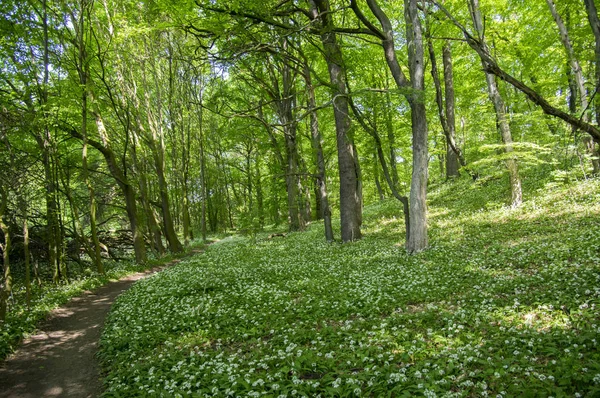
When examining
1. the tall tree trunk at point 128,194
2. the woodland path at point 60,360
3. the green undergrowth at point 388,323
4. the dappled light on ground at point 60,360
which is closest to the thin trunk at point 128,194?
the tall tree trunk at point 128,194

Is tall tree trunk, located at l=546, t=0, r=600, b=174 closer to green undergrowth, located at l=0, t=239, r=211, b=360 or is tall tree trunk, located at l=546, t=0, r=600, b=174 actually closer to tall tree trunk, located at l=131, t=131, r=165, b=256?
green undergrowth, located at l=0, t=239, r=211, b=360

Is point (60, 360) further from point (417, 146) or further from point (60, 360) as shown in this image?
point (417, 146)

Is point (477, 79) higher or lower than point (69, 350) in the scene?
higher

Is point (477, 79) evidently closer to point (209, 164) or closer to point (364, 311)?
point (364, 311)

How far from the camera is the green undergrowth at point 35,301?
342 inches

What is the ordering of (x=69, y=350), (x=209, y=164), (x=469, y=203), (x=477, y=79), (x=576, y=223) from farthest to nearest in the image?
(x=209, y=164) < (x=477, y=79) < (x=469, y=203) < (x=576, y=223) < (x=69, y=350)

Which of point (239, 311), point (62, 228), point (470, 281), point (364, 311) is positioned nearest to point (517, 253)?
point (470, 281)

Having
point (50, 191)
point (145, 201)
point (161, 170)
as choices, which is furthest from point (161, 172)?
point (50, 191)

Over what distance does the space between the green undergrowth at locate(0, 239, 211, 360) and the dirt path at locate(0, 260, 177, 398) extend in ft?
0.77

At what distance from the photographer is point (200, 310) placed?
9.27 metres

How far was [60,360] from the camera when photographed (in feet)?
25.3

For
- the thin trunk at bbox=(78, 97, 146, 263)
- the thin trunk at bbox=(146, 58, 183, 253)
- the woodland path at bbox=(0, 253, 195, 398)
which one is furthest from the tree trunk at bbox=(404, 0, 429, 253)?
the thin trunk at bbox=(146, 58, 183, 253)

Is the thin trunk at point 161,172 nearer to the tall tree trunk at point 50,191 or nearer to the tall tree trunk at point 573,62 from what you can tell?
the tall tree trunk at point 50,191

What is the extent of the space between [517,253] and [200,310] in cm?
916
